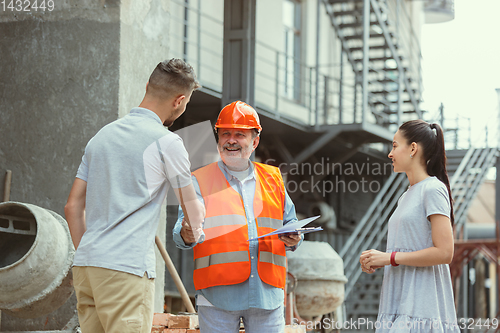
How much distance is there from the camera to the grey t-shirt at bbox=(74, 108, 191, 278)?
102 inches

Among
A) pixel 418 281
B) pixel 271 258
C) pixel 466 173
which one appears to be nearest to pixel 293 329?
pixel 271 258

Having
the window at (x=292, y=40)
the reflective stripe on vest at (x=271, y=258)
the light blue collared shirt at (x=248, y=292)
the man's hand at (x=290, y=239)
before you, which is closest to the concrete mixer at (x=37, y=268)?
the light blue collared shirt at (x=248, y=292)

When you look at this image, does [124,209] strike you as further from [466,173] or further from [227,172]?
[466,173]

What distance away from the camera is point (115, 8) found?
210 inches

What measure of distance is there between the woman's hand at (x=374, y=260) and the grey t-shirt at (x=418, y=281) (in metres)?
0.09

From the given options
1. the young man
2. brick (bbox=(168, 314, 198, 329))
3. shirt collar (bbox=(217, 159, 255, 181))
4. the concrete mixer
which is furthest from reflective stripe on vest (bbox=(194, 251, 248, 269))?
brick (bbox=(168, 314, 198, 329))

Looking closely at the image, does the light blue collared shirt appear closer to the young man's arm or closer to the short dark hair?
the young man's arm

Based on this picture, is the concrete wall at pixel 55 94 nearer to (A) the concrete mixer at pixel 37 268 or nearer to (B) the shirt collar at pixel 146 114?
(A) the concrete mixer at pixel 37 268

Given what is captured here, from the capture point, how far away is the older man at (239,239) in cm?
Answer: 327

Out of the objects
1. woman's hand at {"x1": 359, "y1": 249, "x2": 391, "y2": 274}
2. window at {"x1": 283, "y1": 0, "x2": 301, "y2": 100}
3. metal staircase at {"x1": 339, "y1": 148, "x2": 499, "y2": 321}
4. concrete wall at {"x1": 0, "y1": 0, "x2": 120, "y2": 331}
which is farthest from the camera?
window at {"x1": 283, "y1": 0, "x2": 301, "y2": 100}

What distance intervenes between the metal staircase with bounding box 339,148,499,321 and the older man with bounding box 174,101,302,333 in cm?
910

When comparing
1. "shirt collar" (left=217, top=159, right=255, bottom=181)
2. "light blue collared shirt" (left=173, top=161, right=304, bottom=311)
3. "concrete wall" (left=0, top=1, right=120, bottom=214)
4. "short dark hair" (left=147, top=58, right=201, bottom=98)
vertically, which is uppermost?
"concrete wall" (left=0, top=1, right=120, bottom=214)

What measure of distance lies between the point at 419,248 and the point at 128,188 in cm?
151

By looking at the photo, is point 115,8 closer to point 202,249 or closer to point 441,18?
point 202,249
